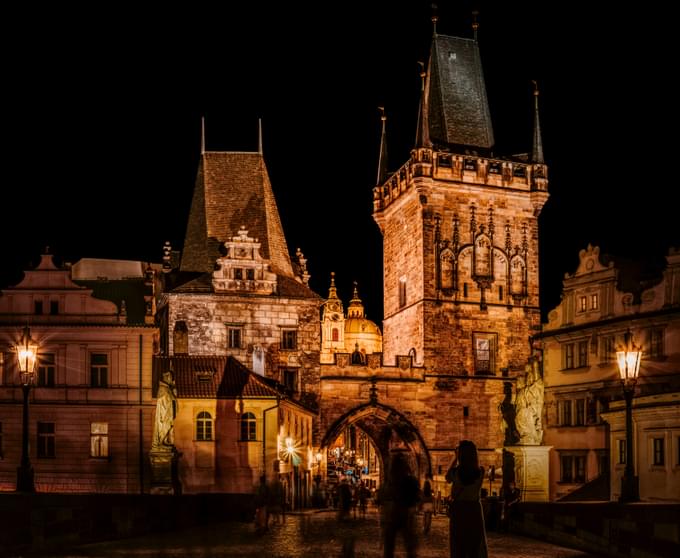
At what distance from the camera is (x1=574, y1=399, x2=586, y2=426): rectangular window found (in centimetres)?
4338

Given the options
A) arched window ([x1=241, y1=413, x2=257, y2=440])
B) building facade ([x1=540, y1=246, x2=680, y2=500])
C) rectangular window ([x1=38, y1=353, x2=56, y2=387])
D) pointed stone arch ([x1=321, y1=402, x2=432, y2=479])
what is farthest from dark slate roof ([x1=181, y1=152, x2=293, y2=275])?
building facade ([x1=540, y1=246, x2=680, y2=500])

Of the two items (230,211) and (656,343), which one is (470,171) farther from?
(656,343)

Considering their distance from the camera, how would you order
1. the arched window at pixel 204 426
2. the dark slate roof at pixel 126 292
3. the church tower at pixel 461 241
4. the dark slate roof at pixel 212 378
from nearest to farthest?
the arched window at pixel 204 426
the dark slate roof at pixel 212 378
the dark slate roof at pixel 126 292
the church tower at pixel 461 241

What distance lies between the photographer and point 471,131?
193 ft

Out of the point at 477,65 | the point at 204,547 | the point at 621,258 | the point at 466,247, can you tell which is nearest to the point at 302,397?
the point at 466,247

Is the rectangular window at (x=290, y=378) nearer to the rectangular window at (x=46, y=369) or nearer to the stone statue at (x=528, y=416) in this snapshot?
the rectangular window at (x=46, y=369)

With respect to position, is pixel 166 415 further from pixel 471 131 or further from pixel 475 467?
pixel 471 131

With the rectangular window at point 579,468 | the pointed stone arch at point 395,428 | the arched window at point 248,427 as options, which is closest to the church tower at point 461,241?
the pointed stone arch at point 395,428

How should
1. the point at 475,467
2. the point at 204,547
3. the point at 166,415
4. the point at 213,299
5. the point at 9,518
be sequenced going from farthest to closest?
the point at 213,299, the point at 166,415, the point at 204,547, the point at 9,518, the point at 475,467

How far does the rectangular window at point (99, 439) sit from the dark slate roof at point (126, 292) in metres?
8.88

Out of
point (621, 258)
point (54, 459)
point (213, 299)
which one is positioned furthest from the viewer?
point (213, 299)

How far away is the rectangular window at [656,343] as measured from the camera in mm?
39938

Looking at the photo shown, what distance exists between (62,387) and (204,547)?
2185 centimetres

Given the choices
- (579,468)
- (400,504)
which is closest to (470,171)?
(579,468)
